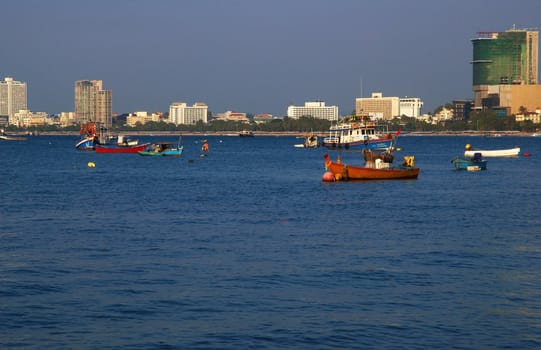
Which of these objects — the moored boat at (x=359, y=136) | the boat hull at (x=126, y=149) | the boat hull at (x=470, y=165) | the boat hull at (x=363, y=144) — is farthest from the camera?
the moored boat at (x=359, y=136)

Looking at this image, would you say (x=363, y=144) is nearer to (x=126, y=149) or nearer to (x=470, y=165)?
(x=126, y=149)

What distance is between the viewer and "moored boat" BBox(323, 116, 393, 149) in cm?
15138

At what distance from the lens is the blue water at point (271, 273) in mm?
23594

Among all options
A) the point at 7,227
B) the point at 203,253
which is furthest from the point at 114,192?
the point at 203,253

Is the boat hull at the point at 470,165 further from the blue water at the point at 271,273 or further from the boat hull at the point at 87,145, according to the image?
the boat hull at the point at 87,145

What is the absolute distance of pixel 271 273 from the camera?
30688 mm

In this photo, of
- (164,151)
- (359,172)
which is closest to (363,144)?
(164,151)

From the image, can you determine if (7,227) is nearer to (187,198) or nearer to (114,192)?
(187,198)

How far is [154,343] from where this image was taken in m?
22.7

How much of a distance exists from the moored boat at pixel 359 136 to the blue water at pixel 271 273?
9205 centimetres

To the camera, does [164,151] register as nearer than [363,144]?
Yes

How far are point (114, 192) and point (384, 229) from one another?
27.6 meters

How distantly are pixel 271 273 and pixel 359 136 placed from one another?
413 feet

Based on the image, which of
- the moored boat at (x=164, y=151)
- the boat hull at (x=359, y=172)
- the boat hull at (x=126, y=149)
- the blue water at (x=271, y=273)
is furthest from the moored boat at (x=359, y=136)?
the blue water at (x=271, y=273)
